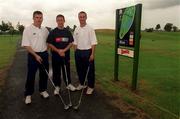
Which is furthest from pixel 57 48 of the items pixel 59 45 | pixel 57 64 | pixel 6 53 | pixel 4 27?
pixel 4 27

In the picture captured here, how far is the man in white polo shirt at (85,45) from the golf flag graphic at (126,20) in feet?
4.46

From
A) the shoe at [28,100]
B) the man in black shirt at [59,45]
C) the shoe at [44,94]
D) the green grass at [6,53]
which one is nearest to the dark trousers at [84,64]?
the man in black shirt at [59,45]

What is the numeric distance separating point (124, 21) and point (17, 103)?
414 centimetres

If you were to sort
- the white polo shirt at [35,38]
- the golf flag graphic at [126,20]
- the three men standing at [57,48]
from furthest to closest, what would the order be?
the golf flag graphic at [126,20] → the three men standing at [57,48] → the white polo shirt at [35,38]

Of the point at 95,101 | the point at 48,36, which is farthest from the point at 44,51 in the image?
the point at 95,101

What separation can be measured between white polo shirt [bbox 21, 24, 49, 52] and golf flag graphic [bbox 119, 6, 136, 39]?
2.68 meters

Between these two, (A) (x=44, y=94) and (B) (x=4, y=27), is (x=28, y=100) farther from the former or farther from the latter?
(B) (x=4, y=27)

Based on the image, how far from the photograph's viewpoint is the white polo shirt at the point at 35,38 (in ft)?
21.9

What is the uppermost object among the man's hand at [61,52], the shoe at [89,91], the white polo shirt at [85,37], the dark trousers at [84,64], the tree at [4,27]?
the white polo shirt at [85,37]

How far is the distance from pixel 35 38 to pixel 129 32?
3037mm

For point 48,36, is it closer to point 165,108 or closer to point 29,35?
point 29,35

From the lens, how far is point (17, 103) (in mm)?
6863

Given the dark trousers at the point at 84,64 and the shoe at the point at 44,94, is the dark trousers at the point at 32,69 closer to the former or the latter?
the shoe at the point at 44,94

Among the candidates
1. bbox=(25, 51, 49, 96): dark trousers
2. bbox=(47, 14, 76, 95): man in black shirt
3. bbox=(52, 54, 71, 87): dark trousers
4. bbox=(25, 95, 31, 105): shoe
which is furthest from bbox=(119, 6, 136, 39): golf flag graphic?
bbox=(25, 95, 31, 105): shoe
